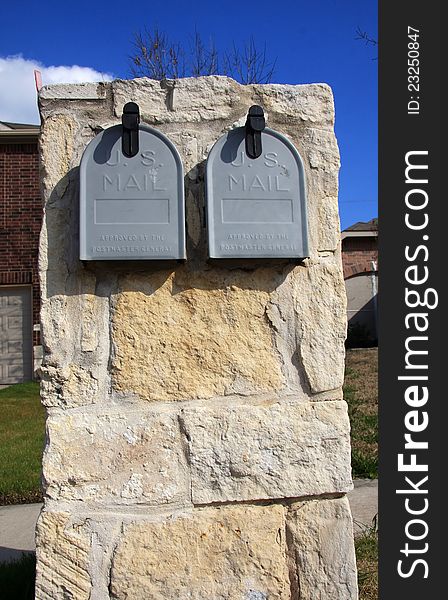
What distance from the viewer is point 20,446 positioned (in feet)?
21.1

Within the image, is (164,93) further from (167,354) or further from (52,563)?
(52,563)

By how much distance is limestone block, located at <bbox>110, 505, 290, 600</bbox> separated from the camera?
6.11 ft

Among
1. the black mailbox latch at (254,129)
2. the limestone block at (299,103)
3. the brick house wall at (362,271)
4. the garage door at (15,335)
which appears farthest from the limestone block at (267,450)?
the brick house wall at (362,271)

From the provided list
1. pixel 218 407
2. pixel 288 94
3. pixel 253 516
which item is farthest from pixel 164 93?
pixel 253 516

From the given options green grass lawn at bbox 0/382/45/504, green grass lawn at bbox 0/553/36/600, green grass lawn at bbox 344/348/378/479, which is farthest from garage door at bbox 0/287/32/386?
green grass lawn at bbox 0/553/36/600

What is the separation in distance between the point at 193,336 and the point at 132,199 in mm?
487

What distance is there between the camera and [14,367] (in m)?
13.3

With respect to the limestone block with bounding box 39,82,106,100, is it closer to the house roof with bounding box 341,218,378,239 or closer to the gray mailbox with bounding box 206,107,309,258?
the gray mailbox with bounding box 206,107,309,258

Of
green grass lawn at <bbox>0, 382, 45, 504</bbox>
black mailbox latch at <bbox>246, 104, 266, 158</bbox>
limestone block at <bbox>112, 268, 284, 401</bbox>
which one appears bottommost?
green grass lawn at <bbox>0, 382, 45, 504</bbox>

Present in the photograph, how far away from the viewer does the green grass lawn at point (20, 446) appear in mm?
4668

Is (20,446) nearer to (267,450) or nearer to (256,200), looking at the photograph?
(267,450)

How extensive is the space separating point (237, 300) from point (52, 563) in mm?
1000

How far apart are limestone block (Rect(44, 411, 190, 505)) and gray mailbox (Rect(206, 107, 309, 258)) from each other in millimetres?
603

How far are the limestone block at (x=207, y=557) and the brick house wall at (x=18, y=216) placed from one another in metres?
11.9
